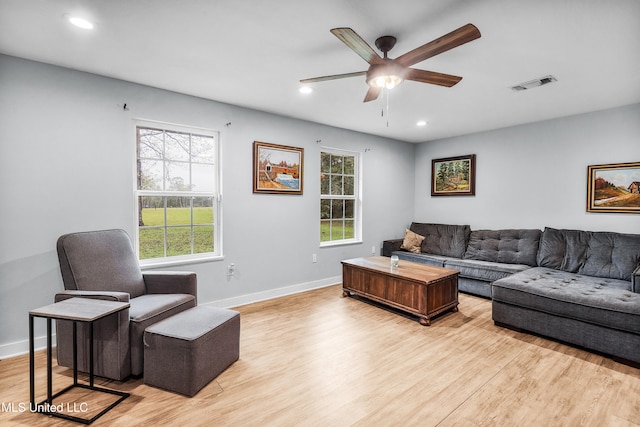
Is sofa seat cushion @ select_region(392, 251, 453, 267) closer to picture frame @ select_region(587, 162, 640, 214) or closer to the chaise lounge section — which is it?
the chaise lounge section

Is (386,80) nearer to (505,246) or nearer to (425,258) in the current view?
(425,258)

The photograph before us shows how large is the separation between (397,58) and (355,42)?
→ 376 mm

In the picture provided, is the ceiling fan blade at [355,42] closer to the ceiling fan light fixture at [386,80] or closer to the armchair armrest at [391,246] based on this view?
the ceiling fan light fixture at [386,80]

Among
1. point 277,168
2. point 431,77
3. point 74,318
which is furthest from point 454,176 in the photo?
point 74,318

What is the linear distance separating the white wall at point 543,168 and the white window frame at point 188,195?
13.0ft

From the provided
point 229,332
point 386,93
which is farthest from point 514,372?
point 386,93

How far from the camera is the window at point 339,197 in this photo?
4.80m

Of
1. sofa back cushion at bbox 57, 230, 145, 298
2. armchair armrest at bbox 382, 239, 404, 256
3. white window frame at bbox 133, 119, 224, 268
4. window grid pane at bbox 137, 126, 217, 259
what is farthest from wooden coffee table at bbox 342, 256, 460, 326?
sofa back cushion at bbox 57, 230, 145, 298

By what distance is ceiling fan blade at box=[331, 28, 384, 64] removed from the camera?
1.63 m

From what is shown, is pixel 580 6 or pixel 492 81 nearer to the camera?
pixel 580 6

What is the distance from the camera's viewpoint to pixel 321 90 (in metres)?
3.18

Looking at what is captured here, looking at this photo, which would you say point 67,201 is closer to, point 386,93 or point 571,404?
point 386,93

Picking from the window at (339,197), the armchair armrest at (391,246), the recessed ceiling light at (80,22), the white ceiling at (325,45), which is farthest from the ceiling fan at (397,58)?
the armchair armrest at (391,246)

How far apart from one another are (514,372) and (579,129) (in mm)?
3468
